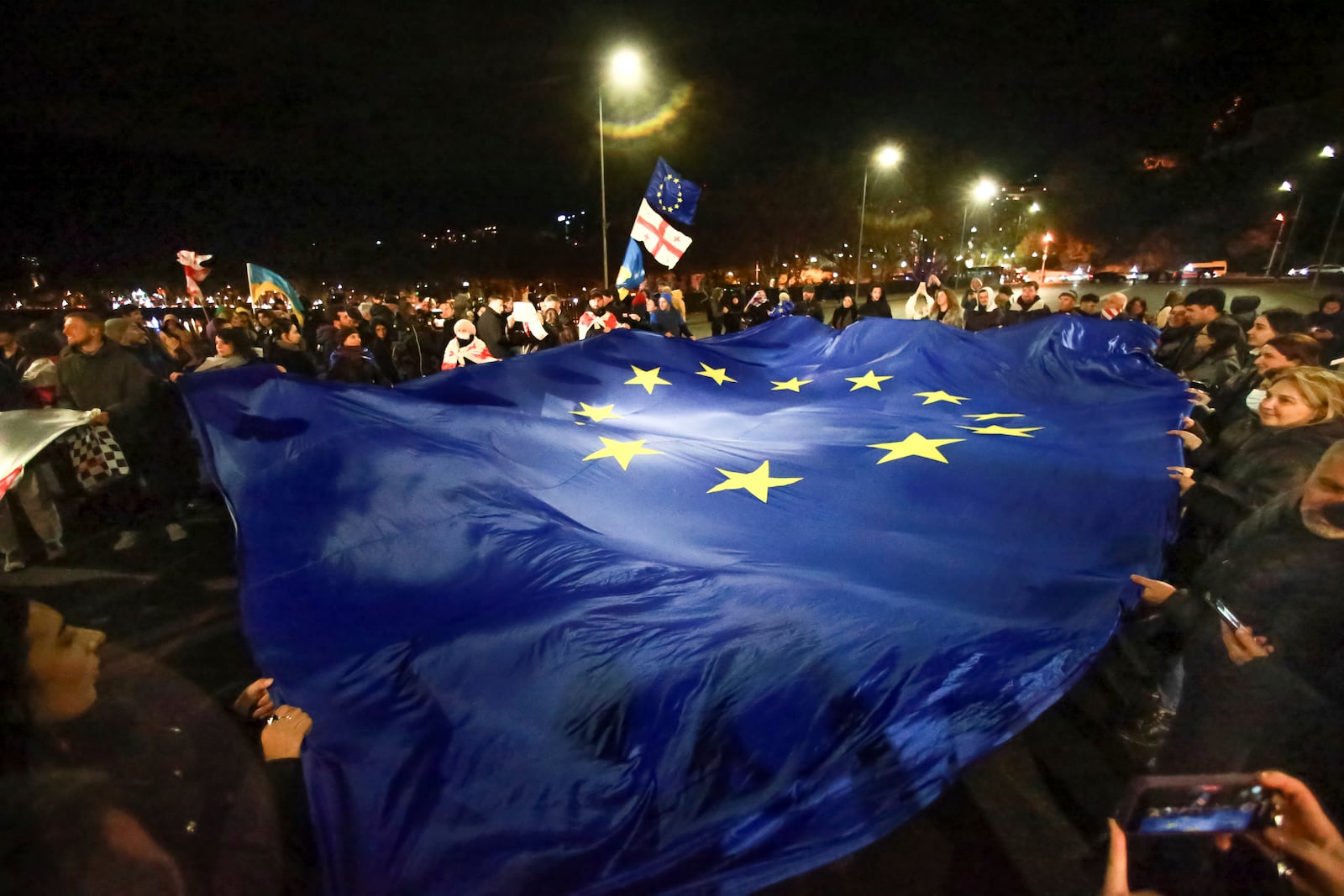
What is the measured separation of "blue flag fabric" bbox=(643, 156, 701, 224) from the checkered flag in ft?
29.6

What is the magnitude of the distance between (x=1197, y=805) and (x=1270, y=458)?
286 centimetres

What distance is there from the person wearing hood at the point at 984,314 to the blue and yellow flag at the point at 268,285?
40.7 feet

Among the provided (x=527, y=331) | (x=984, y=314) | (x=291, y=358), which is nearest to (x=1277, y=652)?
(x=291, y=358)

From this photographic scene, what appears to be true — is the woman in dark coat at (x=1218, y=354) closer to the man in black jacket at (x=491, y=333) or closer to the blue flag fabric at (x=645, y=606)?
the blue flag fabric at (x=645, y=606)

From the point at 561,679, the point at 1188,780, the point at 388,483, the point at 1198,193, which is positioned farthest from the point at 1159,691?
the point at 1198,193

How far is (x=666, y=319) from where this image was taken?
40.0 feet

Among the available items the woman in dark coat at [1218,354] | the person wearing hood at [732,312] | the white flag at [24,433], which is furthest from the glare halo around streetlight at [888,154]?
the white flag at [24,433]

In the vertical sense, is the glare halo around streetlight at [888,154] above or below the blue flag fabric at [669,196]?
above

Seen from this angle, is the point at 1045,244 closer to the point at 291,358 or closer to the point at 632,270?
the point at 632,270

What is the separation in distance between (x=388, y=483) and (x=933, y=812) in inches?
143

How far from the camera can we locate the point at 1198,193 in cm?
5875

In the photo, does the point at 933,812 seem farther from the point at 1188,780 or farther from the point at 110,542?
the point at 110,542

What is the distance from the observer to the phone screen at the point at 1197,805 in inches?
45.3

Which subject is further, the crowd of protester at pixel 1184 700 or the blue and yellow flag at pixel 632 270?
the blue and yellow flag at pixel 632 270
